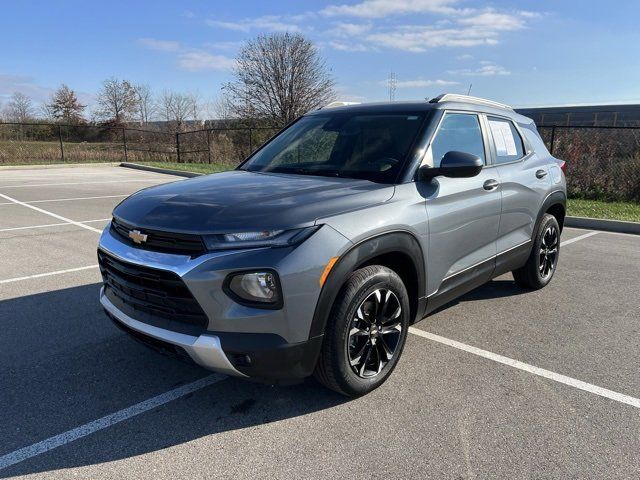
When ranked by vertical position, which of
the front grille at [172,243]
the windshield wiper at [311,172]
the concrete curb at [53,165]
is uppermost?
the windshield wiper at [311,172]

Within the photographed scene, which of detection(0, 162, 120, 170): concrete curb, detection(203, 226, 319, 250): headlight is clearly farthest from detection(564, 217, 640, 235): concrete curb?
detection(0, 162, 120, 170): concrete curb

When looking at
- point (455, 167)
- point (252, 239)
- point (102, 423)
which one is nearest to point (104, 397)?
point (102, 423)

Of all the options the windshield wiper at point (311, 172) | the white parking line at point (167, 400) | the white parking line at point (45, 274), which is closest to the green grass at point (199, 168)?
the white parking line at point (45, 274)

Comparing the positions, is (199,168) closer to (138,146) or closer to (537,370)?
(138,146)

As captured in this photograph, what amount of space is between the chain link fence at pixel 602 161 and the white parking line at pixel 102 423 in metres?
11.8

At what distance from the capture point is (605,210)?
396 inches

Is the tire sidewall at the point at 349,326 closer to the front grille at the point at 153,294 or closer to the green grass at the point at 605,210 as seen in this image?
the front grille at the point at 153,294

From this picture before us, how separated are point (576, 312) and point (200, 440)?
3684 millimetres

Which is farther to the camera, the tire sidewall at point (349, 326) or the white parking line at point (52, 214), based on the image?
the white parking line at point (52, 214)

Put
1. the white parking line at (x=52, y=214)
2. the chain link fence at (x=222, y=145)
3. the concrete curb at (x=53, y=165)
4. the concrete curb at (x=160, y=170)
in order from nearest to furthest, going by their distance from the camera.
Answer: the white parking line at (x=52, y=214) < the concrete curb at (x=160, y=170) < the concrete curb at (x=53, y=165) < the chain link fence at (x=222, y=145)

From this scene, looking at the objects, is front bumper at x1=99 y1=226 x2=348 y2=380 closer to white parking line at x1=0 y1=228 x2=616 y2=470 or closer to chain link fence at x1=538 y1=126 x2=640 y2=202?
white parking line at x1=0 y1=228 x2=616 y2=470

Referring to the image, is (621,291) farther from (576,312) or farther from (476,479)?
(476,479)

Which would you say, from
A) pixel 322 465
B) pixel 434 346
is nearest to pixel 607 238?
pixel 434 346

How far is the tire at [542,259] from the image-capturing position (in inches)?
196
